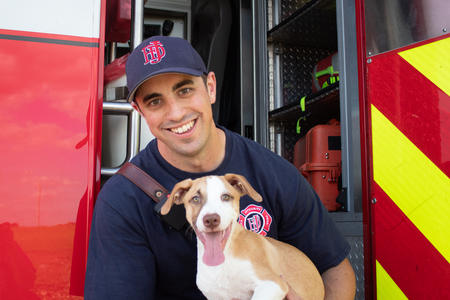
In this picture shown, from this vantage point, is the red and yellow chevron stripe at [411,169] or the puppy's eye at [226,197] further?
the red and yellow chevron stripe at [411,169]

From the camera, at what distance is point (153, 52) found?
188 centimetres

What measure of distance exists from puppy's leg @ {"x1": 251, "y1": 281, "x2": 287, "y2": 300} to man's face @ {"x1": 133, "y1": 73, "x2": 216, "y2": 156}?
0.74 meters

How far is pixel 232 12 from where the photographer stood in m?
3.77

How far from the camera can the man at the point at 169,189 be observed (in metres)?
1.74

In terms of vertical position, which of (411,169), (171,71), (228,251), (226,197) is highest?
(171,71)

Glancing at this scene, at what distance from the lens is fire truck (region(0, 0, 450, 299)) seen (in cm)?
177

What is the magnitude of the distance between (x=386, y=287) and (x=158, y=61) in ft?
5.50

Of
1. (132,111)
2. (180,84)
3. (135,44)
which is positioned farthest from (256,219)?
(135,44)

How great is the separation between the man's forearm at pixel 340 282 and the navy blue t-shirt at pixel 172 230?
0.04 m

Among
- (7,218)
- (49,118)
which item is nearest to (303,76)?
(49,118)

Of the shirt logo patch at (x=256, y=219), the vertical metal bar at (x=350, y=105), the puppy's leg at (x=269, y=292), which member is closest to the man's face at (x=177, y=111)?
the shirt logo patch at (x=256, y=219)

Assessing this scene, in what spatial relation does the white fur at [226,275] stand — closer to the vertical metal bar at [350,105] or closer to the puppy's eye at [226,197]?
the puppy's eye at [226,197]

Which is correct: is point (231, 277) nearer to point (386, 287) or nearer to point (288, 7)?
point (386, 287)

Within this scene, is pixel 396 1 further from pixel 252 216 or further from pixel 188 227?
pixel 188 227
